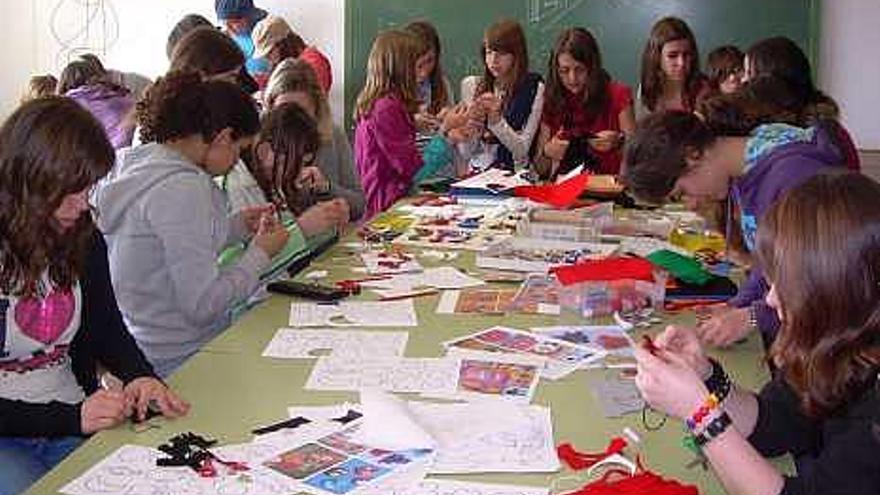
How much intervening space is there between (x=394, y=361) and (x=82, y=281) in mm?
669

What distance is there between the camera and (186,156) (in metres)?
2.68

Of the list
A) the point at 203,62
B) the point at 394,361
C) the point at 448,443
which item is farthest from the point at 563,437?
the point at 203,62

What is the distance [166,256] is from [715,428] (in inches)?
57.1

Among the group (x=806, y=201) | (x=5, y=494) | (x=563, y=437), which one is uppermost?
(x=806, y=201)

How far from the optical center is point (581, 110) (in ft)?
16.0

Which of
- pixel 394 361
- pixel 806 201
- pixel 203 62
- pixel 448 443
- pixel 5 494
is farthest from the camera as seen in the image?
pixel 203 62

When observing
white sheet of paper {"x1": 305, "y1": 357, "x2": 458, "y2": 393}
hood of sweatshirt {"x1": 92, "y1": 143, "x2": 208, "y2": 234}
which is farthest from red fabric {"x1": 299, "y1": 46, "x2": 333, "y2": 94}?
white sheet of paper {"x1": 305, "y1": 357, "x2": 458, "y2": 393}

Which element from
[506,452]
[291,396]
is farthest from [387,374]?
[506,452]

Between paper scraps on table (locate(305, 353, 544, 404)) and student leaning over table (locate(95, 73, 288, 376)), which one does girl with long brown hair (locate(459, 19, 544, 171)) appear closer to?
student leaning over table (locate(95, 73, 288, 376))

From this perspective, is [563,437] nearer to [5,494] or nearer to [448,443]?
[448,443]

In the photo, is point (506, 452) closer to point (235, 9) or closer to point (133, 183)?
point (133, 183)

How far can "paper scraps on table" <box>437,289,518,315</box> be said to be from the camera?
259 centimetres

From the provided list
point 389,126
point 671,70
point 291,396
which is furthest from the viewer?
point 671,70

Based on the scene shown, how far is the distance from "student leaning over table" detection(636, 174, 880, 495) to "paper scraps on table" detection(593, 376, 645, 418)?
33cm
